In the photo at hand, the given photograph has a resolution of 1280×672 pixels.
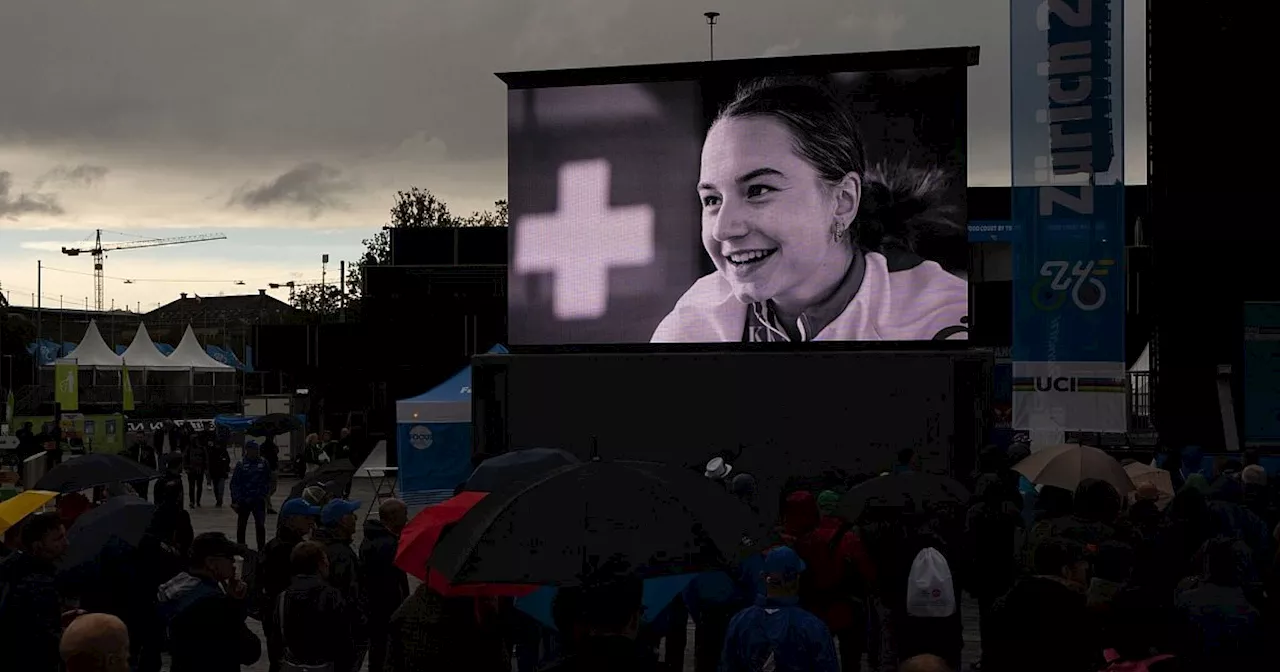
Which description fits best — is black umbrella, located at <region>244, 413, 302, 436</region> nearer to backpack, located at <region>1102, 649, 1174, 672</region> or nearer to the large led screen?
the large led screen

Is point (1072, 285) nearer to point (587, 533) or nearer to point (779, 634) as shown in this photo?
point (779, 634)

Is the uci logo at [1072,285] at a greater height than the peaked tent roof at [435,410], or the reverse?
the uci logo at [1072,285]

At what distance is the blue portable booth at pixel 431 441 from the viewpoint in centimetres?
2914

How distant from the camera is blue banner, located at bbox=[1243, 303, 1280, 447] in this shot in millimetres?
24469

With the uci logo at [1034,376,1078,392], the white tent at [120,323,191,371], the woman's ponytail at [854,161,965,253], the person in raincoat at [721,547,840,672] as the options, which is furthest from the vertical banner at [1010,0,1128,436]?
the white tent at [120,323,191,371]

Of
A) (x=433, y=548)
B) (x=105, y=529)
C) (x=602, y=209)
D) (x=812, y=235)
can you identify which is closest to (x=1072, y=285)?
(x=812, y=235)

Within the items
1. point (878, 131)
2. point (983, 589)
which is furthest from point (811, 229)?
point (983, 589)

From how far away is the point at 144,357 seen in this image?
68.4 metres

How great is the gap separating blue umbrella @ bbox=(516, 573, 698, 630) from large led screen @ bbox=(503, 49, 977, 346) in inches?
670

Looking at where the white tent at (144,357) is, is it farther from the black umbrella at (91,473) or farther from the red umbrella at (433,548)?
the red umbrella at (433,548)

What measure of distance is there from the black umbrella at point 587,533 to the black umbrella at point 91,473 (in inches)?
315

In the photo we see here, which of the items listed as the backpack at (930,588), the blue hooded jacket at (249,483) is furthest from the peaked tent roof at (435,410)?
the backpack at (930,588)

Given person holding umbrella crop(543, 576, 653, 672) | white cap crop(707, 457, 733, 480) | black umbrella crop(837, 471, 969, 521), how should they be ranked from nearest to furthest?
person holding umbrella crop(543, 576, 653, 672)
black umbrella crop(837, 471, 969, 521)
white cap crop(707, 457, 733, 480)

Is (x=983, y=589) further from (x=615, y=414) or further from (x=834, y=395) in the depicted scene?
(x=615, y=414)
